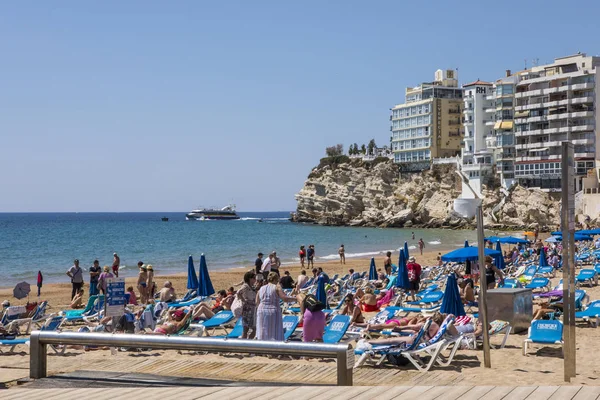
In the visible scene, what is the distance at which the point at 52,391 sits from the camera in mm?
6082

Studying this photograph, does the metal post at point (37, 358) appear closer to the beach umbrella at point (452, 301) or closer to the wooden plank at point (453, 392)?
the wooden plank at point (453, 392)

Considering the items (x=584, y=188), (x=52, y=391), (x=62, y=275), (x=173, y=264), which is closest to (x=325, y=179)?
(x=584, y=188)

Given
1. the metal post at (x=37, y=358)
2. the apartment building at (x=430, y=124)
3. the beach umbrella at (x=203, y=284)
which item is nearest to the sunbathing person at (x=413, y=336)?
the metal post at (x=37, y=358)

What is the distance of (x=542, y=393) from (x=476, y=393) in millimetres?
511

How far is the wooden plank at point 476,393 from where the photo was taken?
5.43m

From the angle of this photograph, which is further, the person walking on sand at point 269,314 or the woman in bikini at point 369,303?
the woman in bikini at point 369,303

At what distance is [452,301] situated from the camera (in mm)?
13602

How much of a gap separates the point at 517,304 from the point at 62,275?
31.5m

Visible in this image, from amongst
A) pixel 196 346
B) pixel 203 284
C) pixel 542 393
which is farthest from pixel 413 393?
pixel 203 284

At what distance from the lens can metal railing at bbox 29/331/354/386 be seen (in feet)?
20.4

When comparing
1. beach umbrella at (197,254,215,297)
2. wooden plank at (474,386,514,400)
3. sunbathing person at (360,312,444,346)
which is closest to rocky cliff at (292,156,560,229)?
beach umbrella at (197,254,215,297)

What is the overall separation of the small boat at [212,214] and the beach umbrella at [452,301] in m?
147

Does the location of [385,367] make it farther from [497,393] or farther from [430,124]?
[430,124]

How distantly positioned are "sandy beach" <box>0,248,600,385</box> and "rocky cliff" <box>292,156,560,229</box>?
233ft
